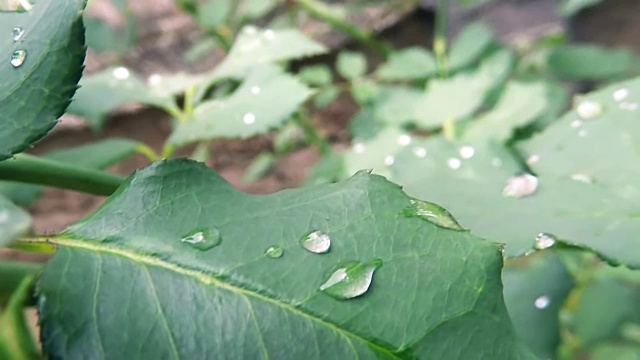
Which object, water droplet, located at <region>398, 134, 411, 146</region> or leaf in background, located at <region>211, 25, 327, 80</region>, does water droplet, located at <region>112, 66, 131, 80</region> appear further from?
water droplet, located at <region>398, 134, 411, 146</region>

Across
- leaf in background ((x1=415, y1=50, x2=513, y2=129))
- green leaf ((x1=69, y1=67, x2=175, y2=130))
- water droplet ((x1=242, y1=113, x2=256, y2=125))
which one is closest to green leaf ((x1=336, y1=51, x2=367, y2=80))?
leaf in background ((x1=415, y1=50, x2=513, y2=129))

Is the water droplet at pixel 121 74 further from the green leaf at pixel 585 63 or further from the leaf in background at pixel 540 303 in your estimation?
the green leaf at pixel 585 63

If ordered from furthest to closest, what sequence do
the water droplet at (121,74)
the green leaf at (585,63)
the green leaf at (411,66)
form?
the green leaf at (585,63) < the green leaf at (411,66) < the water droplet at (121,74)

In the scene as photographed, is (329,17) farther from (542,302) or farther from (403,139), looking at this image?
(542,302)

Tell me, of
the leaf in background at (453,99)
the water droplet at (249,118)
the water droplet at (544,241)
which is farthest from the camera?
the leaf in background at (453,99)

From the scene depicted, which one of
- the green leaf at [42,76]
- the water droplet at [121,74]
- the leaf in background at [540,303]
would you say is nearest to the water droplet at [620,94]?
the leaf in background at [540,303]

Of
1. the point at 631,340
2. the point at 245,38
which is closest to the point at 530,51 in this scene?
the point at 631,340

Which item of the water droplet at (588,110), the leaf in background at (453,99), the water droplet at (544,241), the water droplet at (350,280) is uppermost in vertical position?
the water droplet at (350,280)

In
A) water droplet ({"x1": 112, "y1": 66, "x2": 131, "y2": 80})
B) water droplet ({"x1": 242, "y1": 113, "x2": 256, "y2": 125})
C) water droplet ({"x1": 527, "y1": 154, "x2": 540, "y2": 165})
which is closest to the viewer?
water droplet ({"x1": 527, "y1": 154, "x2": 540, "y2": 165})
